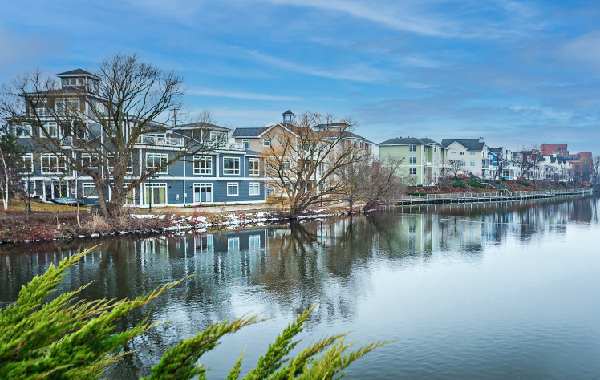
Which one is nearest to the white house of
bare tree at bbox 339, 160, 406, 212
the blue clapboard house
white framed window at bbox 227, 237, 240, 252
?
bare tree at bbox 339, 160, 406, 212

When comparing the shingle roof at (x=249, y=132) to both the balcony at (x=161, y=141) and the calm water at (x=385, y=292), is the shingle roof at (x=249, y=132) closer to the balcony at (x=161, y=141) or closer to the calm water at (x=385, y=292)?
the balcony at (x=161, y=141)

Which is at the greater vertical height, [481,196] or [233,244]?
→ [481,196]

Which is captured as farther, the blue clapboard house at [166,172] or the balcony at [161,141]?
the balcony at [161,141]

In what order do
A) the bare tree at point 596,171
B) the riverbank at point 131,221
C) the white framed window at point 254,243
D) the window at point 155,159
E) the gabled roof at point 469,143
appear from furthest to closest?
the bare tree at point 596,171, the gabled roof at point 469,143, the window at point 155,159, the riverbank at point 131,221, the white framed window at point 254,243

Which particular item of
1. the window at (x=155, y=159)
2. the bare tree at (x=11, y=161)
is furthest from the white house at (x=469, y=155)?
the bare tree at (x=11, y=161)

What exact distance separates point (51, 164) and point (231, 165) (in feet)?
60.8

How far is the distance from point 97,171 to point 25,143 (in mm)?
15921

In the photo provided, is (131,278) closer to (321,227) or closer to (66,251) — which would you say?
(66,251)

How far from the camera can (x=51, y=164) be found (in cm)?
4669

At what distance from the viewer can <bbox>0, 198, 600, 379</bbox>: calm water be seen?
45.1 ft

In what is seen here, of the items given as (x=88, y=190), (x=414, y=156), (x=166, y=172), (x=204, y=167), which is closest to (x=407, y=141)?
(x=414, y=156)

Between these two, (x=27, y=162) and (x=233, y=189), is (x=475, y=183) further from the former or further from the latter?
(x=27, y=162)

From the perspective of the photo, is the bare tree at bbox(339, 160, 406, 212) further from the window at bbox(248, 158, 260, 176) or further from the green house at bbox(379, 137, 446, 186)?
the green house at bbox(379, 137, 446, 186)

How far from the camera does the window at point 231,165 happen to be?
57.8m
